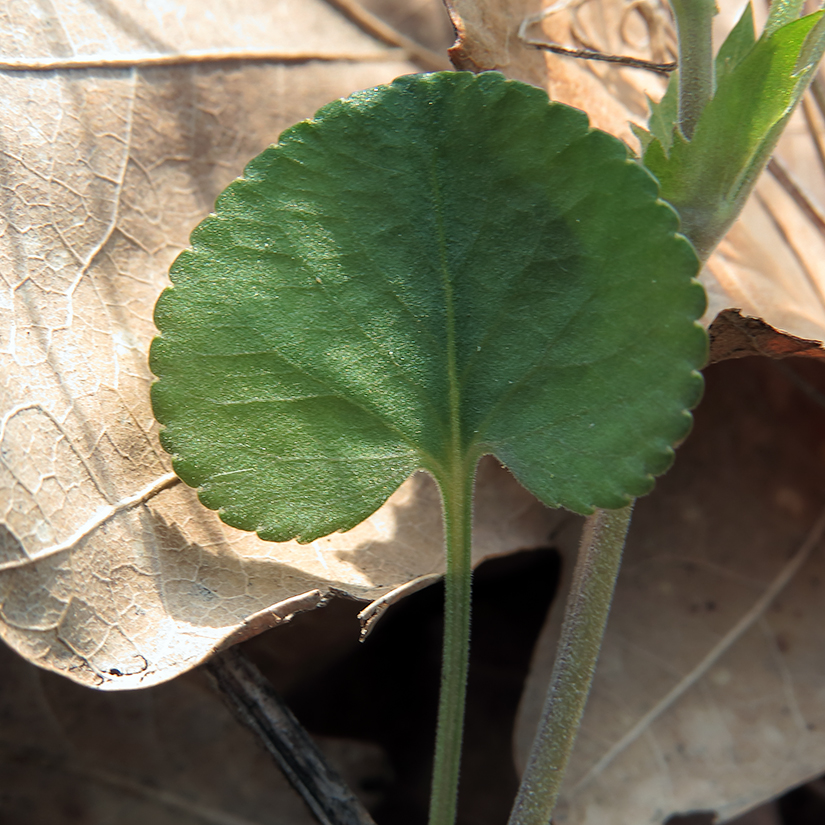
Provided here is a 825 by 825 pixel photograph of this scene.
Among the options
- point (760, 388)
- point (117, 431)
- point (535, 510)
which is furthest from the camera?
point (760, 388)

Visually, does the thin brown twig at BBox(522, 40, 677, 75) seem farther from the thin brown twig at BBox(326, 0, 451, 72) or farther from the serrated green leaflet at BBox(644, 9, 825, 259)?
the thin brown twig at BBox(326, 0, 451, 72)

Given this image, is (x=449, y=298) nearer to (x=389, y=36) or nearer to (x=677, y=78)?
(x=677, y=78)

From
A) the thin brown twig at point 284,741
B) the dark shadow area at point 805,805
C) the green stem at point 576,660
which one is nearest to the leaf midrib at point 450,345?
the green stem at point 576,660

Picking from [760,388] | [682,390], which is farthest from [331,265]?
[760,388]

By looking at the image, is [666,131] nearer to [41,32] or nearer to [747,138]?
[747,138]

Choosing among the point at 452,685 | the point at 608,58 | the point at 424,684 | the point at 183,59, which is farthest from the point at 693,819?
the point at 183,59

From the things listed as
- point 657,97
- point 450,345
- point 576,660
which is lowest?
point 576,660

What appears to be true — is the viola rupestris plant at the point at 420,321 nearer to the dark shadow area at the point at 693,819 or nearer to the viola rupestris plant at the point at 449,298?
the viola rupestris plant at the point at 449,298
